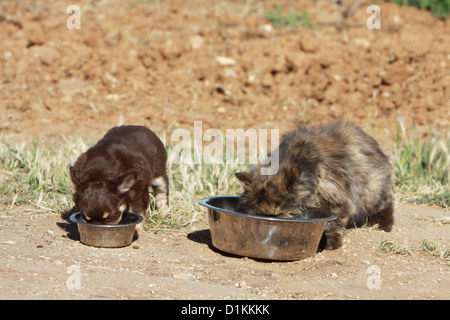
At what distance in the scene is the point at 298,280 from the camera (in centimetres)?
557

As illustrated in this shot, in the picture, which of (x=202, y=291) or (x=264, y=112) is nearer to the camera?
(x=202, y=291)

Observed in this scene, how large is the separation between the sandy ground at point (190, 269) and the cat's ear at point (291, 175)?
864 millimetres

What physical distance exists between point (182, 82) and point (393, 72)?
4342 millimetres

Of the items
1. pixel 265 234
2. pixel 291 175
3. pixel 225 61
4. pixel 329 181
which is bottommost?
pixel 265 234

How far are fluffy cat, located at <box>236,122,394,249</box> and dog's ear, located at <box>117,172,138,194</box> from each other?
109 centimetres

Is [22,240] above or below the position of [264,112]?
below

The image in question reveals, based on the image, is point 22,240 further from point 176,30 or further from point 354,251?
point 176,30

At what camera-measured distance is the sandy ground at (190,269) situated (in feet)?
16.0

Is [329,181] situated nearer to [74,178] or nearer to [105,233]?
[105,233]

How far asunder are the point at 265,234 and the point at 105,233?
158cm

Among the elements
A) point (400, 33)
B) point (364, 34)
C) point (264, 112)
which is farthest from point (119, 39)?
point (400, 33)

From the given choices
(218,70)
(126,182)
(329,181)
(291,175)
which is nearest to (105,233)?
(126,182)

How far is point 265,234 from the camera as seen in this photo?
5.77 meters

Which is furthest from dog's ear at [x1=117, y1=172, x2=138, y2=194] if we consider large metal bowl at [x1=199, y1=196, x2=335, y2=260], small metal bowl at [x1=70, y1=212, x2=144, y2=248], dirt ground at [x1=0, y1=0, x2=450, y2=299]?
dirt ground at [x1=0, y1=0, x2=450, y2=299]
